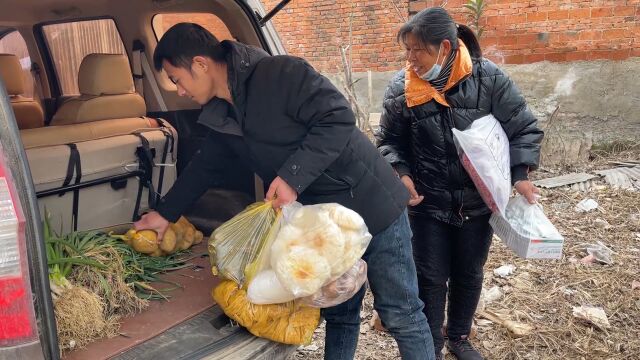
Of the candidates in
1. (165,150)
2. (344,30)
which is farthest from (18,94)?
(344,30)

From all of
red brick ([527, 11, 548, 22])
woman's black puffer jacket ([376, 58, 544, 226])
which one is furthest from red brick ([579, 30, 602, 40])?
woman's black puffer jacket ([376, 58, 544, 226])

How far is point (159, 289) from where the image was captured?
7.82 ft

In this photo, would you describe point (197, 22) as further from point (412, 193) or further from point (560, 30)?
point (560, 30)

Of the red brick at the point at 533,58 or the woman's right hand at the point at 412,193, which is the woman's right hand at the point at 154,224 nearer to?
the woman's right hand at the point at 412,193

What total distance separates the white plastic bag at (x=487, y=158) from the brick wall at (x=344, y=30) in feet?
18.6

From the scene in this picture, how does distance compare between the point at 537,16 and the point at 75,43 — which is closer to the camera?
the point at 75,43

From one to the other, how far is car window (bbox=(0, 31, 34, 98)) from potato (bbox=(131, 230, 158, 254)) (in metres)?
2.13

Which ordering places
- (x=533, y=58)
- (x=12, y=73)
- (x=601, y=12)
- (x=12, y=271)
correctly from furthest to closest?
(x=533, y=58), (x=601, y=12), (x=12, y=73), (x=12, y=271)

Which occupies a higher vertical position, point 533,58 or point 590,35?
point 590,35

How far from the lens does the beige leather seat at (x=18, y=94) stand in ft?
11.6

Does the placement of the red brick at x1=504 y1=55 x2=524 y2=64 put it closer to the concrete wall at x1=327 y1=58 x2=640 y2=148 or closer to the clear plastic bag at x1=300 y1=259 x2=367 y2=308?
the concrete wall at x1=327 y1=58 x2=640 y2=148

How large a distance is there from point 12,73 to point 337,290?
3008 millimetres

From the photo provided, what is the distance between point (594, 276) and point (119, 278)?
3117 mm

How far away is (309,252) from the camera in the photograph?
178cm
